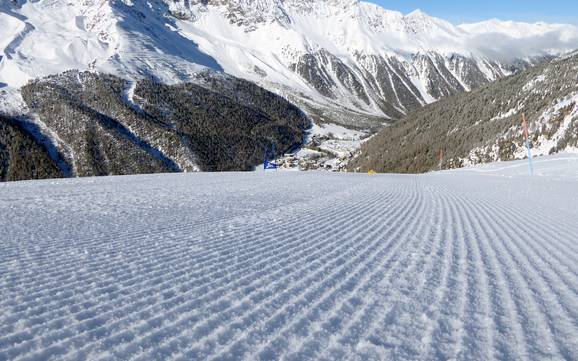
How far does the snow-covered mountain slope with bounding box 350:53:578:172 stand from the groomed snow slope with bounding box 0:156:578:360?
59.0 m

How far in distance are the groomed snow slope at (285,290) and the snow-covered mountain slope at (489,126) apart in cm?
5896

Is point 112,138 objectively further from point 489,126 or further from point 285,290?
point 285,290

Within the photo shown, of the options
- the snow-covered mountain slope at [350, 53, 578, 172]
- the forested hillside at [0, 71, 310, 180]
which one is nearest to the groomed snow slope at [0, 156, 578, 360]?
the snow-covered mountain slope at [350, 53, 578, 172]

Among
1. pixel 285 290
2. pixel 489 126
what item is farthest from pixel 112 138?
pixel 285 290

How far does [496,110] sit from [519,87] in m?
9.24

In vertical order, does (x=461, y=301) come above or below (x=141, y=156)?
below

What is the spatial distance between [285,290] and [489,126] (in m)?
97.6

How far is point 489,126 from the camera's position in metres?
90.4

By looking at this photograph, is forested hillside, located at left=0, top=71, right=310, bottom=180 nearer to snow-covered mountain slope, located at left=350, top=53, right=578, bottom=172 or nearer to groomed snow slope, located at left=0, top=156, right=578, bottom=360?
snow-covered mountain slope, located at left=350, top=53, right=578, bottom=172

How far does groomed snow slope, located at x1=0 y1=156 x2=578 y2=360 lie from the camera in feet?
9.28

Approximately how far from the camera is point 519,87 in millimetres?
100750

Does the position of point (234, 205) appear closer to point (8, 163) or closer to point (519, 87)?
point (519, 87)

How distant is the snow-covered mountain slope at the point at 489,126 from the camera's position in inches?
2672

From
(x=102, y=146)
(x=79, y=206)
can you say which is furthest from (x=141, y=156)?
(x=79, y=206)
